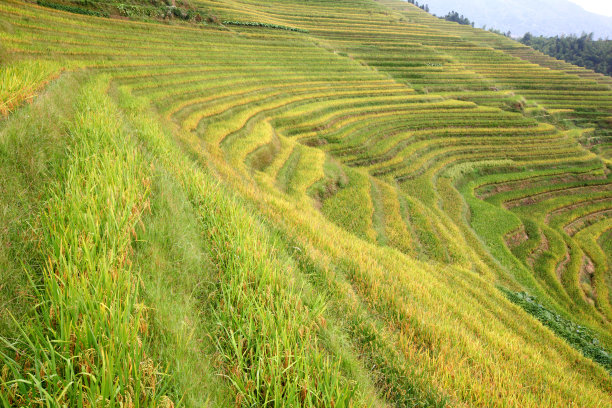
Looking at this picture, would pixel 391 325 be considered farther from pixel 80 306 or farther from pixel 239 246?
pixel 80 306

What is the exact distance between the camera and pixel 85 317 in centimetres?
169

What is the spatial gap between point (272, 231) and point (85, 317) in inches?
144

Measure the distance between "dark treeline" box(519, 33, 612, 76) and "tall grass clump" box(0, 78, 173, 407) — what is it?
365ft

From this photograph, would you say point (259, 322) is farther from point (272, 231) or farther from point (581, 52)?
point (581, 52)

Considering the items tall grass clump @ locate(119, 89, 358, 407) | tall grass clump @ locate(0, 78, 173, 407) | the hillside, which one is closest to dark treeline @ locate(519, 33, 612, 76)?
the hillside

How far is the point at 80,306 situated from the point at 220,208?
258cm

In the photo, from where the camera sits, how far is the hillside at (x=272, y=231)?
201 centimetres

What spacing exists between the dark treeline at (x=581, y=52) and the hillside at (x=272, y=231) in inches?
2506

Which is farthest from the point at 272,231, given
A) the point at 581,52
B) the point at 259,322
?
the point at 581,52

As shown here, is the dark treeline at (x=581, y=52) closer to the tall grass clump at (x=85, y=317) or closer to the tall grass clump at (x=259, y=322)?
the tall grass clump at (x=259, y=322)

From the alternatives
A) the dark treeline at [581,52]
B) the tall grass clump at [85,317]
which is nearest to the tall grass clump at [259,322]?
the tall grass clump at [85,317]

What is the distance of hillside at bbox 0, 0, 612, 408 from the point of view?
201 centimetres

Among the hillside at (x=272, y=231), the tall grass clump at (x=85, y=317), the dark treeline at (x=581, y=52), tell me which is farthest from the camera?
the dark treeline at (x=581, y=52)

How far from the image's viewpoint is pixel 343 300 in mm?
3926
